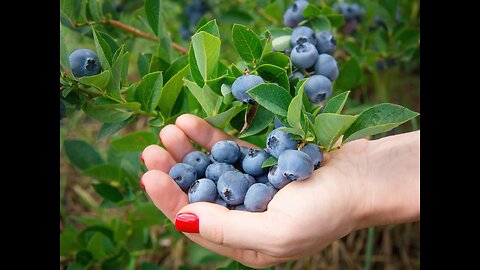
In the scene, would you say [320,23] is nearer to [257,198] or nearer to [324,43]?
[324,43]

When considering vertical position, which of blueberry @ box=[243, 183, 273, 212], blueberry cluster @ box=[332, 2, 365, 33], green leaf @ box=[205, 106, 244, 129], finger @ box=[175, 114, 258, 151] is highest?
blueberry cluster @ box=[332, 2, 365, 33]

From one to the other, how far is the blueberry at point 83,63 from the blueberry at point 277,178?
41 centimetres

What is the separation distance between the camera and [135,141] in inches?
52.5

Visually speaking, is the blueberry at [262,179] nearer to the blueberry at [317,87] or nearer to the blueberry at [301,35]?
the blueberry at [317,87]

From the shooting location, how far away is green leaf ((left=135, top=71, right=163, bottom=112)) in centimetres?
114

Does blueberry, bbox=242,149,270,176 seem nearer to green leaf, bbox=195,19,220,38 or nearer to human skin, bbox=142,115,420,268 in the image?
human skin, bbox=142,115,420,268

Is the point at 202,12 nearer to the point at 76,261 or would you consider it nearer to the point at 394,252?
the point at 76,261

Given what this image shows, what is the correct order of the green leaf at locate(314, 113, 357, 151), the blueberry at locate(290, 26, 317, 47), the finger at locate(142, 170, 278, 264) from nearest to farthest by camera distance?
Answer: the green leaf at locate(314, 113, 357, 151) < the finger at locate(142, 170, 278, 264) < the blueberry at locate(290, 26, 317, 47)

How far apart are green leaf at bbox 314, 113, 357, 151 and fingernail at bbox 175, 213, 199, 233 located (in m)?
0.28

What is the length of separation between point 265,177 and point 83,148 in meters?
0.76

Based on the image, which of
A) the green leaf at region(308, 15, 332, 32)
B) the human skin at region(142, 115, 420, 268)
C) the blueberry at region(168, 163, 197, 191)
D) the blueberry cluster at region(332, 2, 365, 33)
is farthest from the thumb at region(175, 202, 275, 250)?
the blueberry cluster at region(332, 2, 365, 33)

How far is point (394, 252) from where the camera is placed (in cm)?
230

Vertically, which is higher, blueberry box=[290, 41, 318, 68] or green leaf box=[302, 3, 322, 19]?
green leaf box=[302, 3, 322, 19]

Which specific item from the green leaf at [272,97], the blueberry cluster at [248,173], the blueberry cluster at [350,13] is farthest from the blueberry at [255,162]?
the blueberry cluster at [350,13]
